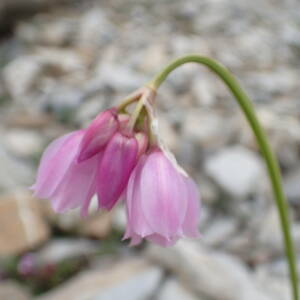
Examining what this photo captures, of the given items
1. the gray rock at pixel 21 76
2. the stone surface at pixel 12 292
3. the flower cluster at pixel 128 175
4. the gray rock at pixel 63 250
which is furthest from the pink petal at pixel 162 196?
the gray rock at pixel 21 76

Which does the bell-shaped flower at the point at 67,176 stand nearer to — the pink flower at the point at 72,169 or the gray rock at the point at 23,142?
the pink flower at the point at 72,169

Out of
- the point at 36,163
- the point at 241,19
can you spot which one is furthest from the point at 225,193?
the point at 241,19

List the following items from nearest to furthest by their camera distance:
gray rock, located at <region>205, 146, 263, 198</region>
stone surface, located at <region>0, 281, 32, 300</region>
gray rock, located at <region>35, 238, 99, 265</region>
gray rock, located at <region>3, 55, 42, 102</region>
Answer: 1. stone surface, located at <region>0, 281, 32, 300</region>
2. gray rock, located at <region>35, 238, 99, 265</region>
3. gray rock, located at <region>205, 146, 263, 198</region>
4. gray rock, located at <region>3, 55, 42, 102</region>

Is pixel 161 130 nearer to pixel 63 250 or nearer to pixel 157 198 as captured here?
pixel 63 250

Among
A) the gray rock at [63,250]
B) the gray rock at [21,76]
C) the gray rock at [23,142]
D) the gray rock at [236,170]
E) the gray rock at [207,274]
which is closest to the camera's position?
the gray rock at [207,274]

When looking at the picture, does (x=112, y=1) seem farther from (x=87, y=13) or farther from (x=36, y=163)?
(x=36, y=163)

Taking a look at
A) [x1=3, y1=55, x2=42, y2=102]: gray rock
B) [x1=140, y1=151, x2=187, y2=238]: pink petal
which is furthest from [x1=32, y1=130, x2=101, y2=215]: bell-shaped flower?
[x1=3, y1=55, x2=42, y2=102]: gray rock

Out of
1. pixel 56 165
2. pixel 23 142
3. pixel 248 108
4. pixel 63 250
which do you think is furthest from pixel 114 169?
pixel 23 142

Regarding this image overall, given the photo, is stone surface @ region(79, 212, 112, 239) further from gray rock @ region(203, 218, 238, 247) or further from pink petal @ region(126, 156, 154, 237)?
pink petal @ region(126, 156, 154, 237)
